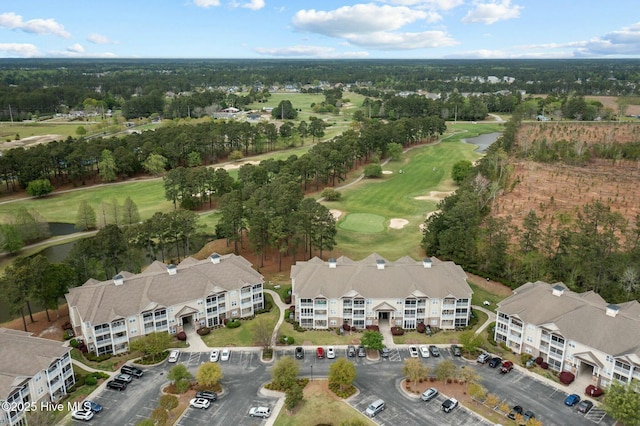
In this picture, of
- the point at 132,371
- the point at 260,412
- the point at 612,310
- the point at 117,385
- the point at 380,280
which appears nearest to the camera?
the point at 260,412

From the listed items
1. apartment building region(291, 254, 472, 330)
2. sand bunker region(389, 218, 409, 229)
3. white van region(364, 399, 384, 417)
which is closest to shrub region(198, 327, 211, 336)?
apartment building region(291, 254, 472, 330)

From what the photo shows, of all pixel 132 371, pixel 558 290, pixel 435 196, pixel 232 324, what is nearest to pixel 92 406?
pixel 132 371

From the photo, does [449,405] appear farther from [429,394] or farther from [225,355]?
[225,355]

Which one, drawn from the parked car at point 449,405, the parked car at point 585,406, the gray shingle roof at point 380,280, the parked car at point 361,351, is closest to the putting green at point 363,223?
the gray shingle roof at point 380,280

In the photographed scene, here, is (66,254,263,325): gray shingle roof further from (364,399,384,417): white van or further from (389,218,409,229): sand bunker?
(389,218,409,229): sand bunker

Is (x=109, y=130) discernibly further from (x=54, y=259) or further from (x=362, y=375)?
(x=362, y=375)

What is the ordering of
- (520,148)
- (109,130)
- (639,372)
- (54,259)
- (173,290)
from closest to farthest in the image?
1. (639,372)
2. (173,290)
3. (54,259)
4. (520,148)
5. (109,130)

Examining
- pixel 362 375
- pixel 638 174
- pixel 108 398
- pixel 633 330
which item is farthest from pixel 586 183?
pixel 108 398

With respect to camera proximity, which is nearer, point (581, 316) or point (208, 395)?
point (208, 395)
